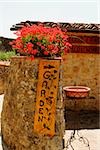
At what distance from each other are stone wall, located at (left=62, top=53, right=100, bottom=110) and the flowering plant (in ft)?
16.4

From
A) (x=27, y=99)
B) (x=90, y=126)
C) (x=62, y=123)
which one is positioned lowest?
(x=90, y=126)

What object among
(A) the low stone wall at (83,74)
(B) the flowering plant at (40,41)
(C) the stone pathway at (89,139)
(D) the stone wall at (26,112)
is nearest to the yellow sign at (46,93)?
(D) the stone wall at (26,112)

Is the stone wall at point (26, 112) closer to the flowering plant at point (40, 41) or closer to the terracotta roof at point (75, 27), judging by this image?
the flowering plant at point (40, 41)

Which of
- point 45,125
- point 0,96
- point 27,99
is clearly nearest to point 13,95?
point 27,99

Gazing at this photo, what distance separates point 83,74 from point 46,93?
5.55m

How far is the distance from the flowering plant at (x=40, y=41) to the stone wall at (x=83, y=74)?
16.4 feet

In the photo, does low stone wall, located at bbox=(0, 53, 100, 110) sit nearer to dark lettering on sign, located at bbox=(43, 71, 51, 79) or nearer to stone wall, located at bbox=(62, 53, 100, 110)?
stone wall, located at bbox=(62, 53, 100, 110)

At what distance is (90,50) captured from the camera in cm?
1157

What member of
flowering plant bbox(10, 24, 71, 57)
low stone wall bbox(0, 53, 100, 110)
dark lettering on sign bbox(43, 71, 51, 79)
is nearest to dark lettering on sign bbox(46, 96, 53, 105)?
dark lettering on sign bbox(43, 71, 51, 79)

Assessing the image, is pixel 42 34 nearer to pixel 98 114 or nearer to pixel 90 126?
pixel 90 126

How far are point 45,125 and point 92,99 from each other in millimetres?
5648

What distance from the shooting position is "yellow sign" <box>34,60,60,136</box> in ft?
20.5

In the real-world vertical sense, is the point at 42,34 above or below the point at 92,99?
above

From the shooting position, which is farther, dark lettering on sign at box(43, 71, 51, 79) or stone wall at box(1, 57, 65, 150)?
stone wall at box(1, 57, 65, 150)
